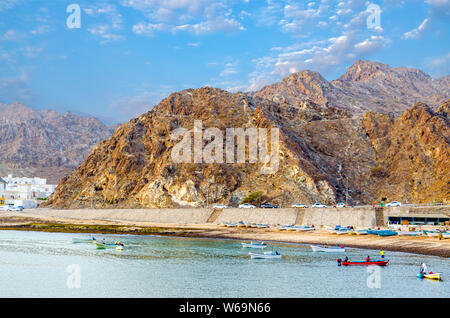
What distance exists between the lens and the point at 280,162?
143 metres

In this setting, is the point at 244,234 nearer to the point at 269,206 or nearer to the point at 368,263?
the point at 269,206

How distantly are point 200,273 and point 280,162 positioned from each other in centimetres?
9219

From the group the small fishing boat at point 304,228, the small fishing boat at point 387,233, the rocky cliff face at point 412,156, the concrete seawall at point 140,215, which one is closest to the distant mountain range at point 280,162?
the rocky cliff face at point 412,156

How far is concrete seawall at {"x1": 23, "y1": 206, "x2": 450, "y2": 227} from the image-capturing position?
100000 millimetres

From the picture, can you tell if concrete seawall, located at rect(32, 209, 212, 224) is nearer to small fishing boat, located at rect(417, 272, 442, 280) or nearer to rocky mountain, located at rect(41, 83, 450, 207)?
rocky mountain, located at rect(41, 83, 450, 207)

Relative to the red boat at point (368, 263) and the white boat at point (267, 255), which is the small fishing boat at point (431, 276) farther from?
the white boat at point (267, 255)

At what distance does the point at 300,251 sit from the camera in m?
75.8

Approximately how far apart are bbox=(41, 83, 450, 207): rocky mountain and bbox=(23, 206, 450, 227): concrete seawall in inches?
416

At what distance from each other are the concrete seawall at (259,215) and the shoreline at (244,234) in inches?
245

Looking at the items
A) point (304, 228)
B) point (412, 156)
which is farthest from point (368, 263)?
point (412, 156)

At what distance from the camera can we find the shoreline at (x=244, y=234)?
247ft
